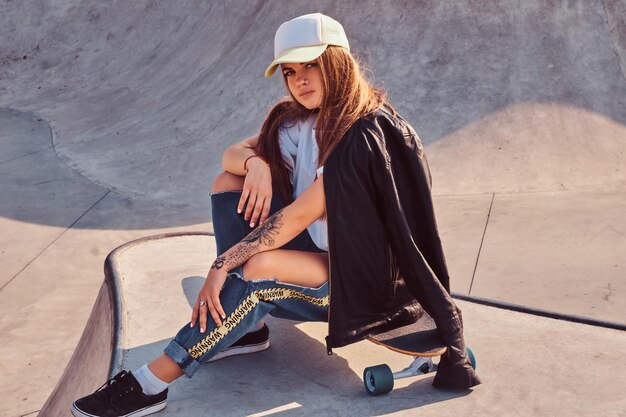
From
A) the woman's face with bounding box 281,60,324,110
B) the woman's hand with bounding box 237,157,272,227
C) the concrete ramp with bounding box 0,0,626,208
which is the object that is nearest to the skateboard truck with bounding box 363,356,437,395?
the woman's hand with bounding box 237,157,272,227

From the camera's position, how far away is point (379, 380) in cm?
298

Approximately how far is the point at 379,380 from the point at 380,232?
22.2 inches

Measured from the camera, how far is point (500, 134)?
7652mm

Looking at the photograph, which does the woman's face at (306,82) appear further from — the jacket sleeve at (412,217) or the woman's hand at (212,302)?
the woman's hand at (212,302)

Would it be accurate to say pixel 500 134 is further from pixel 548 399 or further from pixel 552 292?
pixel 548 399

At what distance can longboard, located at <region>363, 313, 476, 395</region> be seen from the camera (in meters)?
2.92

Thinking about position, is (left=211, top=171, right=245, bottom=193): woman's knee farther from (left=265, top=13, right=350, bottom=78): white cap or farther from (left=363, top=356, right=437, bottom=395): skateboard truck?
(left=363, top=356, right=437, bottom=395): skateboard truck

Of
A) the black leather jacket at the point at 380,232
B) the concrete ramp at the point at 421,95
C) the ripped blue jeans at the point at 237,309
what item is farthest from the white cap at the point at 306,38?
the concrete ramp at the point at 421,95

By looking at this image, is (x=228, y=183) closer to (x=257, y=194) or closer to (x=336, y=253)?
(x=257, y=194)

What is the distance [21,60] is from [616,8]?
28.9 feet

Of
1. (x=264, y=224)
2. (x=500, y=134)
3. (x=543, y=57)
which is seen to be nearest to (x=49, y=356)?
(x=264, y=224)

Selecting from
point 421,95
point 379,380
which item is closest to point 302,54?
point 379,380

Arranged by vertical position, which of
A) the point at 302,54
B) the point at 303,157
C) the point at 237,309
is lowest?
the point at 237,309

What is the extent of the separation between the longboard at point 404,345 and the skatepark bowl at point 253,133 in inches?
2.6
